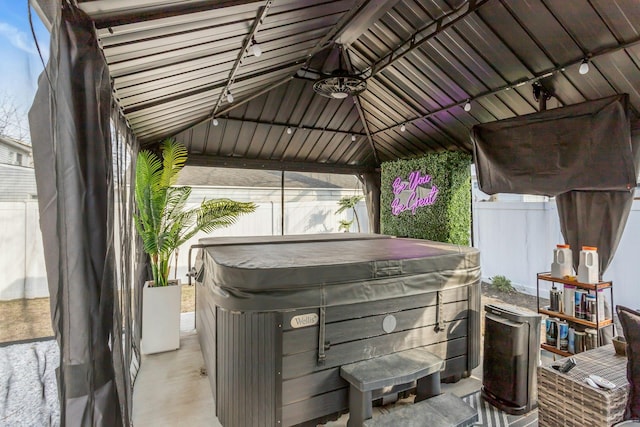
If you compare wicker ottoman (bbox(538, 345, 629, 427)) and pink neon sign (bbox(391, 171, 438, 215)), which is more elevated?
pink neon sign (bbox(391, 171, 438, 215))

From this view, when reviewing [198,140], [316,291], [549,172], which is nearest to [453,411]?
[316,291]

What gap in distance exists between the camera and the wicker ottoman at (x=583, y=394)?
82.4 inches

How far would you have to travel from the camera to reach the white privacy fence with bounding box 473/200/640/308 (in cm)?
489

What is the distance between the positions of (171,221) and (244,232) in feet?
13.9

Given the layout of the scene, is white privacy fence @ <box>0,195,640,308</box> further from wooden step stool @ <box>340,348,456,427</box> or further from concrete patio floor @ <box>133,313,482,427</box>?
concrete patio floor @ <box>133,313,482,427</box>

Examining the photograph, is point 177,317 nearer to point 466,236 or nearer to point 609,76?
point 466,236

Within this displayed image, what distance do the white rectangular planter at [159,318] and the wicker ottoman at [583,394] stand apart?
3754 mm

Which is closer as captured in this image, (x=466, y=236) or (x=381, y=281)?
(x=381, y=281)

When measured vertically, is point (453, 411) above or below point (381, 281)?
below

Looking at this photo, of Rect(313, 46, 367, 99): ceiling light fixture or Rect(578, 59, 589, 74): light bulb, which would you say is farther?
Rect(313, 46, 367, 99): ceiling light fixture

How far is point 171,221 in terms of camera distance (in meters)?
4.06

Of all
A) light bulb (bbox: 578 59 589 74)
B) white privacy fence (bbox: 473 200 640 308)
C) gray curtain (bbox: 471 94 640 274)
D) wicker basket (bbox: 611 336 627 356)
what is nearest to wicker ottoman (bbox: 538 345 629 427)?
wicker basket (bbox: 611 336 627 356)

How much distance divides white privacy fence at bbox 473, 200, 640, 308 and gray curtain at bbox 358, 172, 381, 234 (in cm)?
224

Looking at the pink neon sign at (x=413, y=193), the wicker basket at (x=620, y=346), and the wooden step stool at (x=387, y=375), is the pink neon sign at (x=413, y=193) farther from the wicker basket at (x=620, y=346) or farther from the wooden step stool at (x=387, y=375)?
the wooden step stool at (x=387, y=375)
